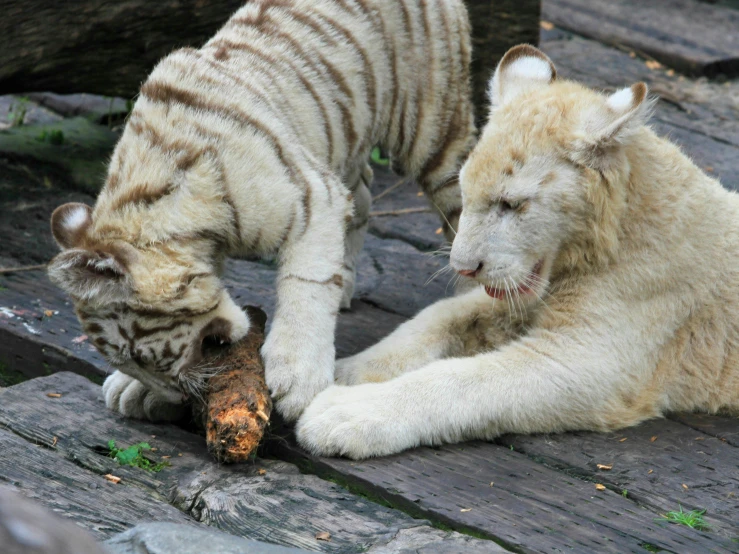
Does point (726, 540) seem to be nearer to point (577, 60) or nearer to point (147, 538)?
point (147, 538)

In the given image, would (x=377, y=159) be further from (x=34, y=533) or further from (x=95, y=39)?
(x=34, y=533)

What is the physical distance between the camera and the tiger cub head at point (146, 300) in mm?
3146

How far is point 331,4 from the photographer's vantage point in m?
4.31

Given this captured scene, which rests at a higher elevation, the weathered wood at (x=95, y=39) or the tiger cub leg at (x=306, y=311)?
the weathered wood at (x=95, y=39)

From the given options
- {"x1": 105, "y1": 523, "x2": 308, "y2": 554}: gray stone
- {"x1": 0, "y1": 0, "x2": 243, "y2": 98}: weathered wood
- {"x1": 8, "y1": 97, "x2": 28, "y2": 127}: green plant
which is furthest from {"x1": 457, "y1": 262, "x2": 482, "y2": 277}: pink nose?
{"x1": 8, "y1": 97, "x2": 28, "y2": 127}: green plant

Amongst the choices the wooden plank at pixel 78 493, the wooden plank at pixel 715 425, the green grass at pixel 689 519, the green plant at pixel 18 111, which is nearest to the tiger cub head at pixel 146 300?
the wooden plank at pixel 78 493

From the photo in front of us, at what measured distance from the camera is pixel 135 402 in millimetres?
3643

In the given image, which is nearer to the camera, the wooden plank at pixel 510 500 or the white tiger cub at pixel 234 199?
the wooden plank at pixel 510 500

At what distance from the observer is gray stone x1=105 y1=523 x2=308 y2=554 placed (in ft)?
7.84

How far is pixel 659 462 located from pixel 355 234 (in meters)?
2.02

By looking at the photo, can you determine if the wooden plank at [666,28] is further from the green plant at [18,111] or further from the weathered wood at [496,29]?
the green plant at [18,111]

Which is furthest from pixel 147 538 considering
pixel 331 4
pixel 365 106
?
pixel 331 4

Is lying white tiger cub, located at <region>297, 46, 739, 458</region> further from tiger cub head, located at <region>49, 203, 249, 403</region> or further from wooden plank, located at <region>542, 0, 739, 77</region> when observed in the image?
wooden plank, located at <region>542, 0, 739, 77</region>

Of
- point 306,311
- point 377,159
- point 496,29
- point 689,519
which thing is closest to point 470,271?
point 306,311
